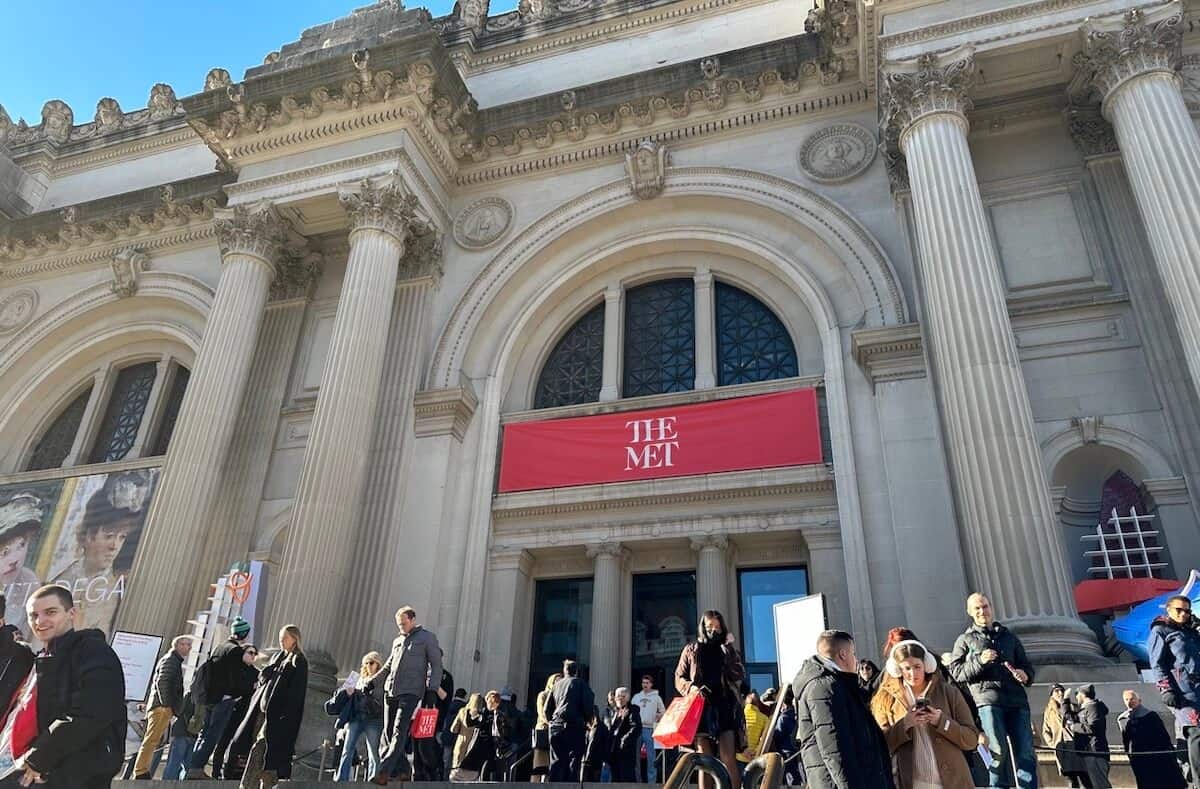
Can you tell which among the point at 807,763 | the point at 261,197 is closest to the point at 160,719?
the point at 807,763

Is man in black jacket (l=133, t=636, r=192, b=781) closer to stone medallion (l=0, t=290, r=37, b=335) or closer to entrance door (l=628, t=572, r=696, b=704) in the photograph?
entrance door (l=628, t=572, r=696, b=704)

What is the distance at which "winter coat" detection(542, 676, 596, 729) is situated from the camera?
351 inches

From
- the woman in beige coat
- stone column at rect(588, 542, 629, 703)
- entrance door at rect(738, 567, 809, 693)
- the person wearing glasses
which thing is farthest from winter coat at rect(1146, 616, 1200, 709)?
stone column at rect(588, 542, 629, 703)

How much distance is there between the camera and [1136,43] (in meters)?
12.7

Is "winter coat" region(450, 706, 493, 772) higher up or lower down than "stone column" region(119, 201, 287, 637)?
lower down

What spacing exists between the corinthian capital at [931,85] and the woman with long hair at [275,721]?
41.0ft

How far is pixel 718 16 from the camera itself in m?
20.2

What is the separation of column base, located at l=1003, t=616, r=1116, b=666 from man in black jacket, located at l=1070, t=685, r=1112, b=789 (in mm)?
873

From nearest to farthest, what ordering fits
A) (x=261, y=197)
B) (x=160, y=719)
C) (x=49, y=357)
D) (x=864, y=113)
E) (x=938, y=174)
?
1. (x=160, y=719)
2. (x=938, y=174)
3. (x=864, y=113)
4. (x=261, y=197)
5. (x=49, y=357)

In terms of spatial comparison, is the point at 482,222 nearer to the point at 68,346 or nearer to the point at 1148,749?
the point at 68,346

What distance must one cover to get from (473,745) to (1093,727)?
6662mm

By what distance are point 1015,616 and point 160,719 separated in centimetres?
1008

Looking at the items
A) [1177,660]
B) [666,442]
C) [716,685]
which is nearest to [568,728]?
[716,685]

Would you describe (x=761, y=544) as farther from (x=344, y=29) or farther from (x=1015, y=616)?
(x=344, y=29)
